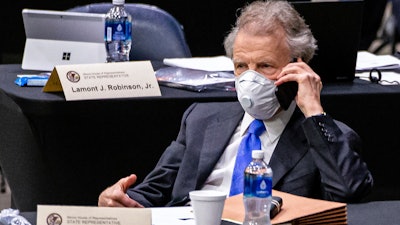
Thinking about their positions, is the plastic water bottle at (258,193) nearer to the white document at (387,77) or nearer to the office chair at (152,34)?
the white document at (387,77)

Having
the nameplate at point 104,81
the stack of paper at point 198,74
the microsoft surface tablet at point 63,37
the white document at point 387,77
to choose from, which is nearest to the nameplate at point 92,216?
the nameplate at point 104,81

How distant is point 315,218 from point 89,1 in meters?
4.99

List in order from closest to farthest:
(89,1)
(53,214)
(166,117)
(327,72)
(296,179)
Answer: (53,214), (296,179), (166,117), (327,72), (89,1)

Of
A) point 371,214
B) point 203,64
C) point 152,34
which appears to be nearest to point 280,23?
point 371,214

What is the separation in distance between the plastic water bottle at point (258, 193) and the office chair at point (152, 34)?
8.00ft

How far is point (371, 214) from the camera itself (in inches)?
118

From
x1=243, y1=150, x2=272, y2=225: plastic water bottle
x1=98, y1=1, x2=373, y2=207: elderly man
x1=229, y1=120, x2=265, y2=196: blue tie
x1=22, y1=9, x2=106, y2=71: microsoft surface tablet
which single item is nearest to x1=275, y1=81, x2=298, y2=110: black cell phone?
x1=98, y1=1, x2=373, y2=207: elderly man

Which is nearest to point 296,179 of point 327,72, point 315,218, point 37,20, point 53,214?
point 315,218

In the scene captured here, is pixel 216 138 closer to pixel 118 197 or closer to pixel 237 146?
pixel 237 146

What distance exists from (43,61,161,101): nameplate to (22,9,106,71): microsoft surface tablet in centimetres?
42

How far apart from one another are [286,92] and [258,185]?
73 cm

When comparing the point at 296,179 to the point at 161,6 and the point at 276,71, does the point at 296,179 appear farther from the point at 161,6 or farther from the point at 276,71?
the point at 161,6

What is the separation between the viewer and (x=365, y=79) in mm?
4590

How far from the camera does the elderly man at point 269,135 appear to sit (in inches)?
125
